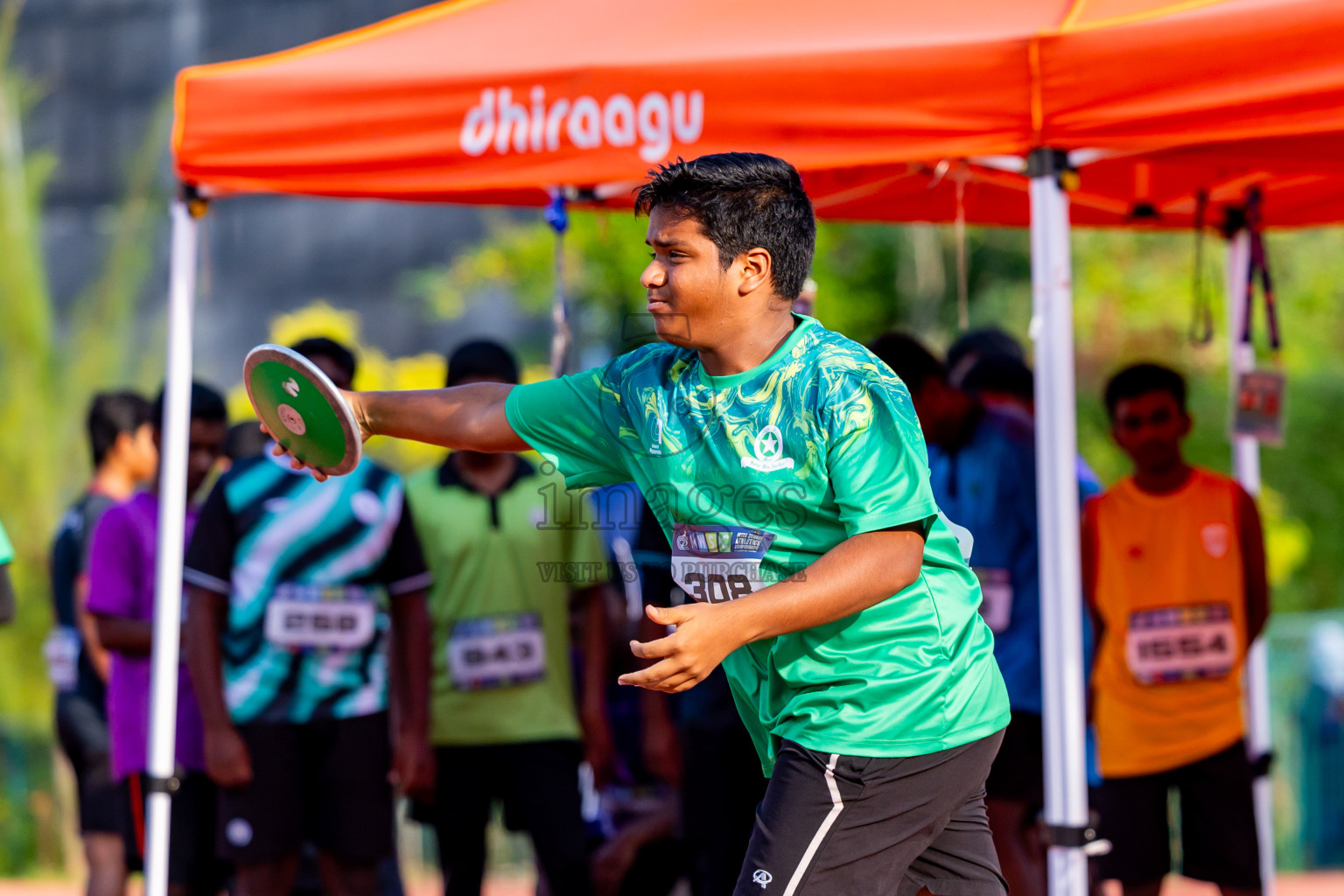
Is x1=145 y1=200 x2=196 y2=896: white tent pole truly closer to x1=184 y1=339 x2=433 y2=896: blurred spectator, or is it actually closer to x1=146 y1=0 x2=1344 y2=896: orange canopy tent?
x1=146 y1=0 x2=1344 y2=896: orange canopy tent

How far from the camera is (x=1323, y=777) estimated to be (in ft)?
27.1

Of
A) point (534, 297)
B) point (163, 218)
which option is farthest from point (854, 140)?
point (163, 218)

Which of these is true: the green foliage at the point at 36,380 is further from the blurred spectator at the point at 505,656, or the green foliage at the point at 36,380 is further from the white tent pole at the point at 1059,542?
the white tent pole at the point at 1059,542

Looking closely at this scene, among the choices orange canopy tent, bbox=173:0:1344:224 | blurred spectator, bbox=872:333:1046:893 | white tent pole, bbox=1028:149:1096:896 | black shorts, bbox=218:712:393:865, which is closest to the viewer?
orange canopy tent, bbox=173:0:1344:224

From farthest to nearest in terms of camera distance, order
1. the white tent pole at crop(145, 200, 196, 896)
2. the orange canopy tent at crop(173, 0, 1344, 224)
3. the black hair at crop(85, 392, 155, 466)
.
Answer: the black hair at crop(85, 392, 155, 466), the white tent pole at crop(145, 200, 196, 896), the orange canopy tent at crop(173, 0, 1344, 224)

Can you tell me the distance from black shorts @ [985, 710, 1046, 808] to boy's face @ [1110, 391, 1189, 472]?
33.8 inches

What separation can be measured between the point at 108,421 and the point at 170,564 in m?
1.52

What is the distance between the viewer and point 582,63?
3.73 metres

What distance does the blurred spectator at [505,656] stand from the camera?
457 cm

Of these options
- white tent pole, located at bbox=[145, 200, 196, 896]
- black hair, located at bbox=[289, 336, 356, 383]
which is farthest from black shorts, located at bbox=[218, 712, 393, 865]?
black hair, located at bbox=[289, 336, 356, 383]

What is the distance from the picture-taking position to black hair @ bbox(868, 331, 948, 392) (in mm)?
4402

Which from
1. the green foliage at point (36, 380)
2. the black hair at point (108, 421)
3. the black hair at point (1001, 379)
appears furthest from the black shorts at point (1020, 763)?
the green foliage at point (36, 380)

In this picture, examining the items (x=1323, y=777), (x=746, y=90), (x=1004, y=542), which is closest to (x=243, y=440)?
(x=746, y=90)

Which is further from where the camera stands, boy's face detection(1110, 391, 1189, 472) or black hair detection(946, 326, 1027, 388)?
black hair detection(946, 326, 1027, 388)
